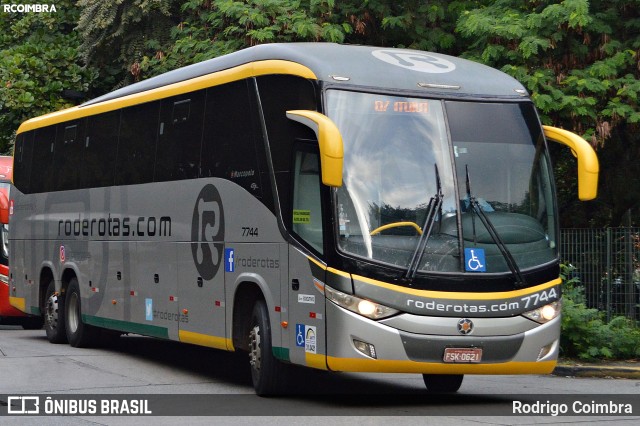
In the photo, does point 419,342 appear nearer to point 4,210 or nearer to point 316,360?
point 316,360

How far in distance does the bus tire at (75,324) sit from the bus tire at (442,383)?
25.4 ft

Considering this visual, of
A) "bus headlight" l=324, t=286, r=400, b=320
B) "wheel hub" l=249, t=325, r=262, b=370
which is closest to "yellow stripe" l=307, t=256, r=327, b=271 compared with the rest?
"bus headlight" l=324, t=286, r=400, b=320

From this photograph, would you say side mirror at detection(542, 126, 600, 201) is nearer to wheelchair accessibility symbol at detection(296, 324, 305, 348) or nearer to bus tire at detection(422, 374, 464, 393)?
bus tire at detection(422, 374, 464, 393)

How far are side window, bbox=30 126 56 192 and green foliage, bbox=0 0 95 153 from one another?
10.2 meters

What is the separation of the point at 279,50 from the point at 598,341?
714 centimetres

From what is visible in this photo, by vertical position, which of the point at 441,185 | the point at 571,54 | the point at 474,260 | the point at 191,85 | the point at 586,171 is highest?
the point at 571,54

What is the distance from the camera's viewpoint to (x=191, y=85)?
1585cm

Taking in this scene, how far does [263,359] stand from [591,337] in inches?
253

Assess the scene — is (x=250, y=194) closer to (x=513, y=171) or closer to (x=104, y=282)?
(x=513, y=171)

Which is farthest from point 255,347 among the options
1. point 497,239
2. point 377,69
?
point 377,69

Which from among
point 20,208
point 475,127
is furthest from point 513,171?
point 20,208

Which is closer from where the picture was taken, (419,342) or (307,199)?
(419,342)

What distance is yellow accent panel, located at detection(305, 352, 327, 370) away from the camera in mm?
12133

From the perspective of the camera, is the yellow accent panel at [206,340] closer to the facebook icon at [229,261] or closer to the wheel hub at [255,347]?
the wheel hub at [255,347]
